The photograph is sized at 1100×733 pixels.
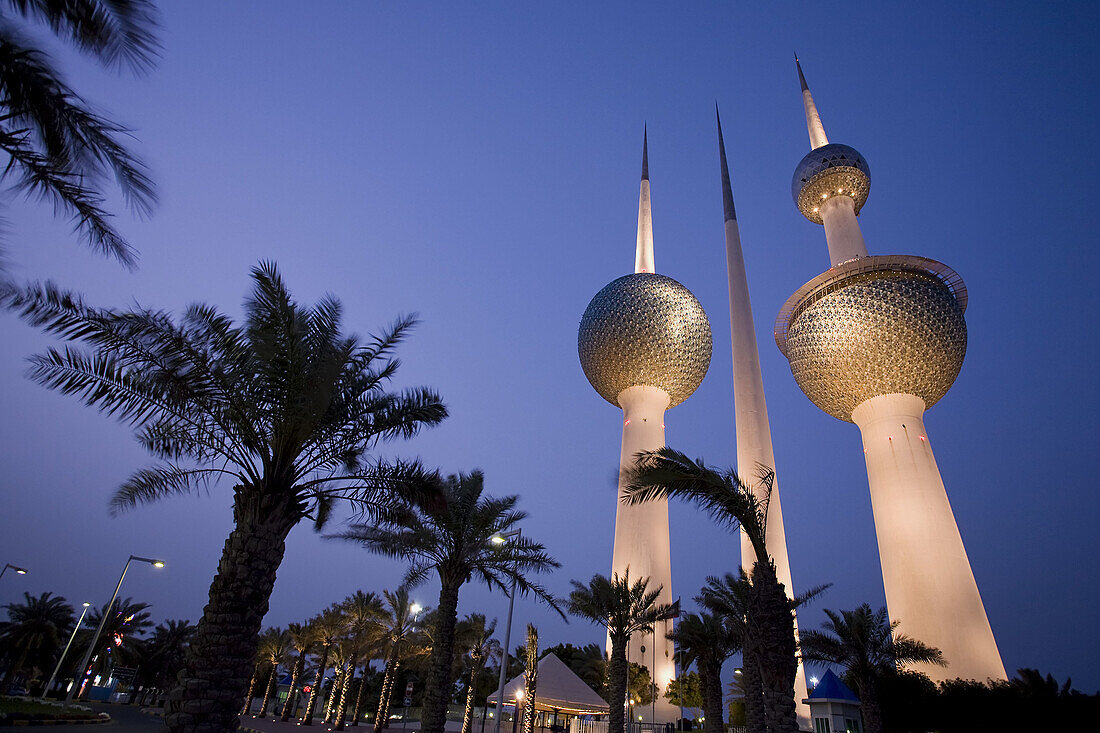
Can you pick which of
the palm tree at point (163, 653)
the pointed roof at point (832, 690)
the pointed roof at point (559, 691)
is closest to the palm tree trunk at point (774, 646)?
the pointed roof at point (559, 691)

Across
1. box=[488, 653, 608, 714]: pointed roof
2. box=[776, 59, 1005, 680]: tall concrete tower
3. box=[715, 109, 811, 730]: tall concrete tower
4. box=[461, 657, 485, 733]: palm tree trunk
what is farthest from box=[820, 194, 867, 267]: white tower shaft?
box=[461, 657, 485, 733]: palm tree trunk

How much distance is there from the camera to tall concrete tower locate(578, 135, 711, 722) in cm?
3456

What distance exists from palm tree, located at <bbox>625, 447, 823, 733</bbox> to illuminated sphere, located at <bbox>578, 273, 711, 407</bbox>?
2961 cm

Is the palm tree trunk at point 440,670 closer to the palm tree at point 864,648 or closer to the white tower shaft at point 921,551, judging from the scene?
the palm tree at point 864,648

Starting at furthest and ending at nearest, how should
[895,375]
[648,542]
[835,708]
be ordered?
[648,542] < [895,375] < [835,708]

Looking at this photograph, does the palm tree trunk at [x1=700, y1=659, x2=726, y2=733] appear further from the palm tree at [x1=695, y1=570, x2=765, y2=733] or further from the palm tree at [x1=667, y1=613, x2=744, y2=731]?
the palm tree at [x1=695, y1=570, x2=765, y2=733]

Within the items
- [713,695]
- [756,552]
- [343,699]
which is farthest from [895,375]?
[343,699]

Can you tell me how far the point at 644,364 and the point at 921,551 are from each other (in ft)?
59.3

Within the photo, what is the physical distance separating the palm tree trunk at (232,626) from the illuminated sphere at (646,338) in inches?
1303

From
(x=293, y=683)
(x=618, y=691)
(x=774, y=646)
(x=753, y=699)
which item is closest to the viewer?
(x=774, y=646)

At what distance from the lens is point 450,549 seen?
1376cm

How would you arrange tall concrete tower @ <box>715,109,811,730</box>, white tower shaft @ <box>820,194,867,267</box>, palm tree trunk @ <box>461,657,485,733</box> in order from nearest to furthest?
1. palm tree trunk @ <box>461,657,485,733</box>
2. tall concrete tower @ <box>715,109,811,730</box>
3. white tower shaft @ <box>820,194,867,267</box>

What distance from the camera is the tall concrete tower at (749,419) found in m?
30.0

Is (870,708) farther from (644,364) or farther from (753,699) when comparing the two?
(644,364)
